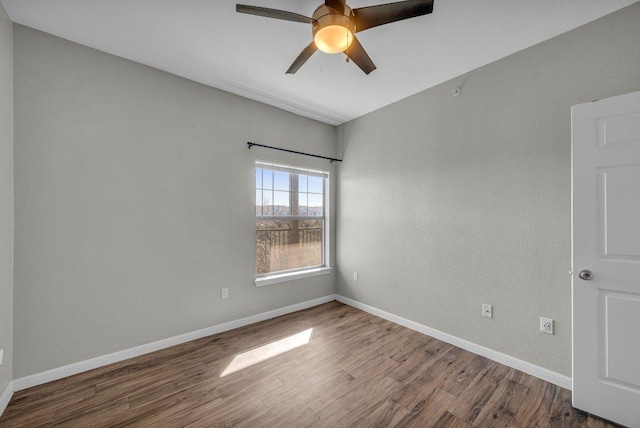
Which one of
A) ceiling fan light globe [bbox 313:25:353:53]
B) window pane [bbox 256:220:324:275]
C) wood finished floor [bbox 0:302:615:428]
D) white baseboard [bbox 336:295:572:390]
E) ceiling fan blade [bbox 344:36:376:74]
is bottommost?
wood finished floor [bbox 0:302:615:428]

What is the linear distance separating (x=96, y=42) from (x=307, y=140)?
2266 millimetres

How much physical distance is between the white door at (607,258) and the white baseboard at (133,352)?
278 centimetres

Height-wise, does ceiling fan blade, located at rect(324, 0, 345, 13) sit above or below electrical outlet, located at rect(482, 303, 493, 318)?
above

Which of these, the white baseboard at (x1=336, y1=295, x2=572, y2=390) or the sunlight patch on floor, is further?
the sunlight patch on floor

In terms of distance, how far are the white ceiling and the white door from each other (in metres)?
0.77

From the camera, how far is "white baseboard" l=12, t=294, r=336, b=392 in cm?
201

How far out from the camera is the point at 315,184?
Result: 3879mm

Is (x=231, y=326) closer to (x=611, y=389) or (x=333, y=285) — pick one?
(x=333, y=285)

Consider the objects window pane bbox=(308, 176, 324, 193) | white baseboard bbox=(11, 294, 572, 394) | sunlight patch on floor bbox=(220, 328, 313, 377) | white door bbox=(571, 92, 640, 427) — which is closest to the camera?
white door bbox=(571, 92, 640, 427)

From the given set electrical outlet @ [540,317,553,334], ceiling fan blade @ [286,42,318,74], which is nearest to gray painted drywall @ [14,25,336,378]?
ceiling fan blade @ [286,42,318,74]

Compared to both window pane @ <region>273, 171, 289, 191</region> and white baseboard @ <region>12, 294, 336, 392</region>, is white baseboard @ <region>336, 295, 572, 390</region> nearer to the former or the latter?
white baseboard @ <region>12, 294, 336, 392</region>

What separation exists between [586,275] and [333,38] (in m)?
2.22

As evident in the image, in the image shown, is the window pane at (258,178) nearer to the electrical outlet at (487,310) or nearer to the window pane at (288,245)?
the window pane at (288,245)

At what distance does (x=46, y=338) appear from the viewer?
205 cm
